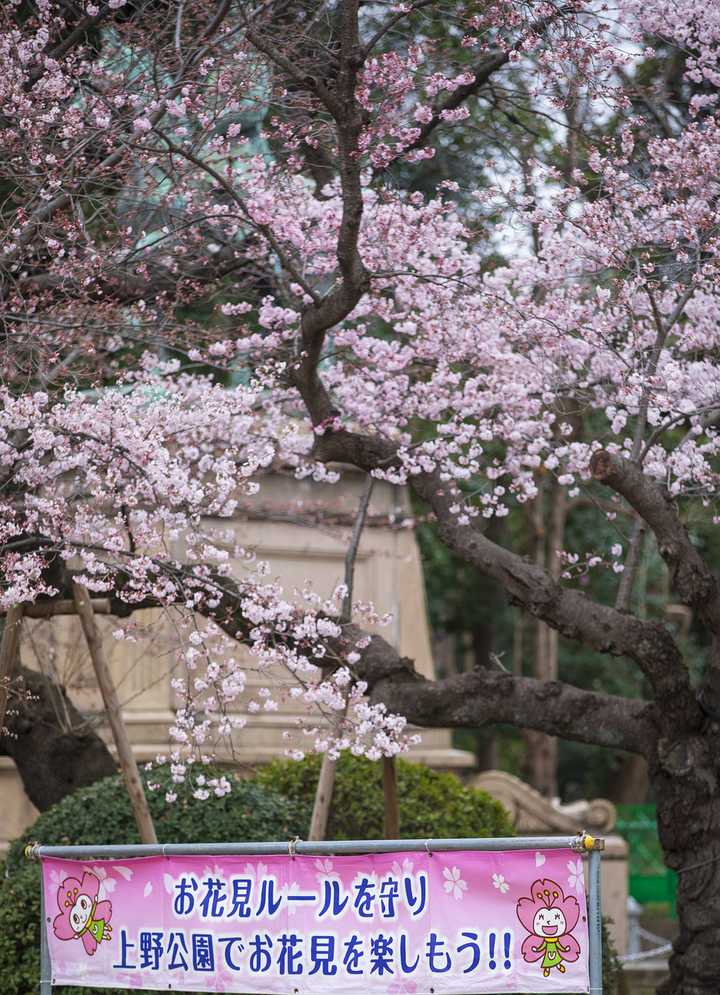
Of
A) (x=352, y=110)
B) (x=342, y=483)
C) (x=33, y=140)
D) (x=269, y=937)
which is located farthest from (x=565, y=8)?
(x=342, y=483)

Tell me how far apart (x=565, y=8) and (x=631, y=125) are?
53.6 inches

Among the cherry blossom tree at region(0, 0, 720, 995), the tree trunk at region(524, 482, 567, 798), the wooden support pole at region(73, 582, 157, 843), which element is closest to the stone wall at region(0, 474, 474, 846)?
the wooden support pole at region(73, 582, 157, 843)

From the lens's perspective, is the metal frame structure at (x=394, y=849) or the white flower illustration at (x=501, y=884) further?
the white flower illustration at (x=501, y=884)

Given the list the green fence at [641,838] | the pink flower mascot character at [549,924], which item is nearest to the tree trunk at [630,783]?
the green fence at [641,838]

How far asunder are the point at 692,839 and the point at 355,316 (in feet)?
15.0

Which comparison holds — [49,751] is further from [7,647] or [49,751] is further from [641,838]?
[641,838]

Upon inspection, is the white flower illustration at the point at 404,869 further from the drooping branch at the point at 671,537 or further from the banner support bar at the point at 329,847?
the drooping branch at the point at 671,537

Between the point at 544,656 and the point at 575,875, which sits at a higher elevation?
the point at 544,656

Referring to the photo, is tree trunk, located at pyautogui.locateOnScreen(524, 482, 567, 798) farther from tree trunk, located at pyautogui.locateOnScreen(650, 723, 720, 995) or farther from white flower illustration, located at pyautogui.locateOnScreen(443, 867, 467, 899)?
white flower illustration, located at pyautogui.locateOnScreen(443, 867, 467, 899)

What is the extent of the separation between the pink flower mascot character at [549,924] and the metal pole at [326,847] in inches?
8.5

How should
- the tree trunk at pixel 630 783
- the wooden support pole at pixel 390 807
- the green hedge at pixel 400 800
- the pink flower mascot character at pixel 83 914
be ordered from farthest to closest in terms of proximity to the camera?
the tree trunk at pixel 630 783, the green hedge at pixel 400 800, the wooden support pole at pixel 390 807, the pink flower mascot character at pixel 83 914

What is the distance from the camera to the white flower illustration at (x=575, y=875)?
5352 mm

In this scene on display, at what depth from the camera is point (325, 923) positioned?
5.75 m

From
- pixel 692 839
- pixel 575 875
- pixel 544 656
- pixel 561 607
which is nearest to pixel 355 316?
pixel 561 607
